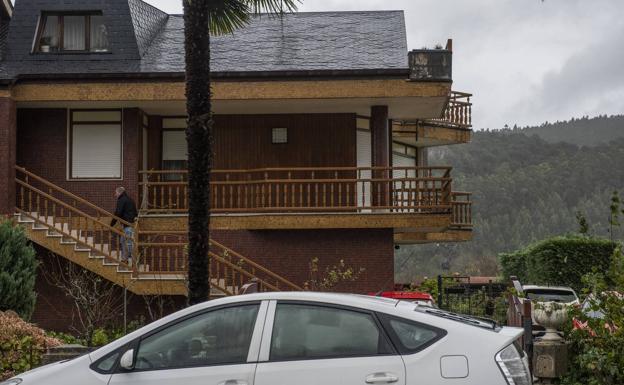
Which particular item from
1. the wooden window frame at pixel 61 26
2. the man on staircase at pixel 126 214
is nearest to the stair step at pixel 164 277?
the man on staircase at pixel 126 214

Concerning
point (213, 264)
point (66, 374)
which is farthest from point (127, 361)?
point (213, 264)

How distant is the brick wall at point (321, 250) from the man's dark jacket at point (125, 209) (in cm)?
200

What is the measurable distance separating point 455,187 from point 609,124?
5842cm

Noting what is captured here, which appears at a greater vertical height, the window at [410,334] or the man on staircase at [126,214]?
the man on staircase at [126,214]

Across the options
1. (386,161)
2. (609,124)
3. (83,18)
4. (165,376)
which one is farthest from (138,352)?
(609,124)

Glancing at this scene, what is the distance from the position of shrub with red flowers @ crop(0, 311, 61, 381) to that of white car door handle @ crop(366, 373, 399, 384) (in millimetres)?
7448

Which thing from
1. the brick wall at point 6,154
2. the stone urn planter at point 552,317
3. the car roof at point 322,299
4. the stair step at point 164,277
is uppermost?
the brick wall at point 6,154

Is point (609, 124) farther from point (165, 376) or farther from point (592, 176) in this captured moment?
point (165, 376)

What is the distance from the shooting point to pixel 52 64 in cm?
2388

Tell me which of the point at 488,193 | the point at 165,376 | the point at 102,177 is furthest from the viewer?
the point at 488,193

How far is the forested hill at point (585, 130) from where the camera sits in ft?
468

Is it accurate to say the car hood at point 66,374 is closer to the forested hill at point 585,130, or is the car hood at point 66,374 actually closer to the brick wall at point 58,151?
the brick wall at point 58,151

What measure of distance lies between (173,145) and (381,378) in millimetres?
18261

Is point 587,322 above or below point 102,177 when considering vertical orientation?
below
